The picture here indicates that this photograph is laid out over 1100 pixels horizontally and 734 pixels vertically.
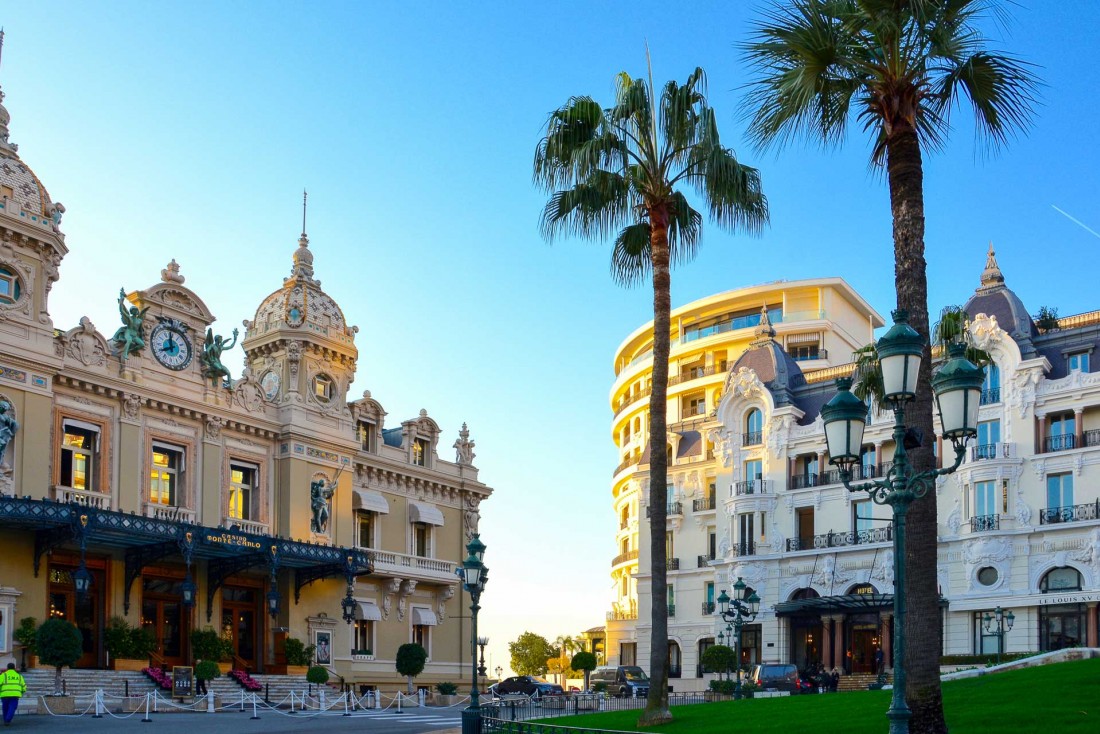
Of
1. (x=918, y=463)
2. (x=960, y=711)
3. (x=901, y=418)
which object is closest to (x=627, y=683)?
(x=960, y=711)

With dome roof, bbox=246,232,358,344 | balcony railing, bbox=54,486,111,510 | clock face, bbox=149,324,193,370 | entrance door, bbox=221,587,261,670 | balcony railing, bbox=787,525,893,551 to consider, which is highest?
dome roof, bbox=246,232,358,344

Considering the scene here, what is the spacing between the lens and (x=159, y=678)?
128 ft

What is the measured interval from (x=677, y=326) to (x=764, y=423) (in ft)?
100

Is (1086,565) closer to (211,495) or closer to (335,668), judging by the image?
(335,668)

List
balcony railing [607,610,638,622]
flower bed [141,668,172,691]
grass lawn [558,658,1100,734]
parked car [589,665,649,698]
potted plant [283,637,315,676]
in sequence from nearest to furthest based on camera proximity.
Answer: grass lawn [558,658,1100,734] → flower bed [141,668,172,691] → potted plant [283,637,315,676] → parked car [589,665,649,698] → balcony railing [607,610,638,622]

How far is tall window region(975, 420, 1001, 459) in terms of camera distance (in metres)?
54.0

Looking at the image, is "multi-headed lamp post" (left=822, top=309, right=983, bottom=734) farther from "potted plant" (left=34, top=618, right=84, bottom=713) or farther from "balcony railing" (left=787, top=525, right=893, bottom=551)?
"balcony railing" (left=787, top=525, right=893, bottom=551)

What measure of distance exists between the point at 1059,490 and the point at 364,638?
3132 centimetres

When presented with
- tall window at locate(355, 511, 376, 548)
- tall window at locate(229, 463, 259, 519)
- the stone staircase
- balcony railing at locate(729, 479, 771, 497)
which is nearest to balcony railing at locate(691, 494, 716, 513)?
balcony railing at locate(729, 479, 771, 497)

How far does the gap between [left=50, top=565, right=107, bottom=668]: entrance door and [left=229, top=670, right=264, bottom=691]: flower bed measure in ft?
16.2

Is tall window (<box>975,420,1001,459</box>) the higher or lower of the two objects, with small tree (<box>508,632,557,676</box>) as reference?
higher

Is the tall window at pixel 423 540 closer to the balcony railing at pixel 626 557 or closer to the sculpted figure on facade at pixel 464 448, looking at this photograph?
the sculpted figure on facade at pixel 464 448

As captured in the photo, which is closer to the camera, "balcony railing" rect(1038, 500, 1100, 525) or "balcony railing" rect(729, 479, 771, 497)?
"balcony railing" rect(1038, 500, 1100, 525)

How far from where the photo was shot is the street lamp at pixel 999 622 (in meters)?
48.8
